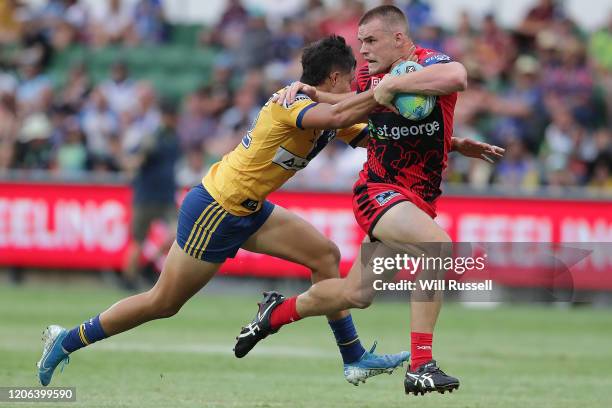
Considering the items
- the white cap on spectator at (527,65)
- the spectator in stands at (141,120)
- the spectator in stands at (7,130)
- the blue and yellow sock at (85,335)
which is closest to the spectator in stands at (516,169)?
the white cap on spectator at (527,65)

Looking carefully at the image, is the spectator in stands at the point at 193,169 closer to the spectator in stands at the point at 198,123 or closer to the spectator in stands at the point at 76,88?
the spectator in stands at the point at 198,123

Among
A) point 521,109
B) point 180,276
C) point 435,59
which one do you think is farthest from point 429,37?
point 180,276

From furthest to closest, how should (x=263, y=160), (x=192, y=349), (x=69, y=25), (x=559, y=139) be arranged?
(x=69, y=25)
(x=559, y=139)
(x=192, y=349)
(x=263, y=160)

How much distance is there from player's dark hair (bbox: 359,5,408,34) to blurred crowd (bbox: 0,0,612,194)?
996 centimetres

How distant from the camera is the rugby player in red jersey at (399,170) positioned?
8297 mm

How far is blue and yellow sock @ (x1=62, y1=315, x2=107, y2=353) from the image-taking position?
926 cm

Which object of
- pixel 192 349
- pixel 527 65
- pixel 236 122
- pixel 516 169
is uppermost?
pixel 527 65

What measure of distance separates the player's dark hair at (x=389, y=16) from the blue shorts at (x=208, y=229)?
1677 mm

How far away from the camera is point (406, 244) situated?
8359 millimetres

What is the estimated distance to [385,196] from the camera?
8578mm

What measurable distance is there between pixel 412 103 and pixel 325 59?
87cm

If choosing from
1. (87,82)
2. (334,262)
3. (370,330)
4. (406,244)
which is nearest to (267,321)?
(334,262)

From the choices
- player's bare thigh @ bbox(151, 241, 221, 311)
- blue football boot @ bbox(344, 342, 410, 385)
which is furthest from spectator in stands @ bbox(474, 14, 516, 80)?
player's bare thigh @ bbox(151, 241, 221, 311)

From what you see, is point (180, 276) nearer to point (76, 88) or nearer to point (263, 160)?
point (263, 160)
